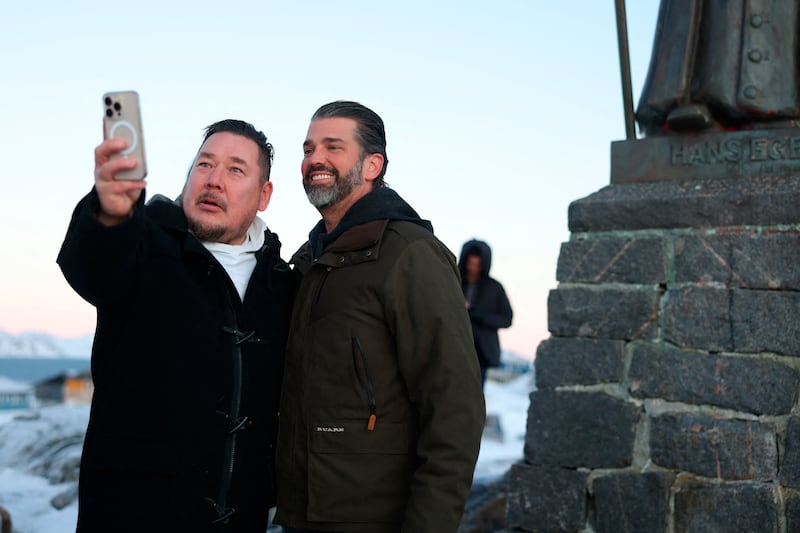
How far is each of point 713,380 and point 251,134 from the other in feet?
6.60

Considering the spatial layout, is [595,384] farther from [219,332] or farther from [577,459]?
[219,332]

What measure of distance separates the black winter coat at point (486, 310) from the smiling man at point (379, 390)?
13.1ft

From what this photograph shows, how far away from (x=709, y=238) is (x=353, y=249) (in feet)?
5.71

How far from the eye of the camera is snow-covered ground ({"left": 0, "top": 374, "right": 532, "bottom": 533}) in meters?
5.07

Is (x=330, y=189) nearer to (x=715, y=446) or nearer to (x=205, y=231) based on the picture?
(x=205, y=231)

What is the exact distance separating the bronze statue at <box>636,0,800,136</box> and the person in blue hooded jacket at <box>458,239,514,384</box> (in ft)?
9.58

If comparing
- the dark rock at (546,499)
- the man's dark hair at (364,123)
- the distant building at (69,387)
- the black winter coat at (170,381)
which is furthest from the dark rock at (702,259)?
the distant building at (69,387)

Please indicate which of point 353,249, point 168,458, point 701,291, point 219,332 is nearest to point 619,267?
point 701,291

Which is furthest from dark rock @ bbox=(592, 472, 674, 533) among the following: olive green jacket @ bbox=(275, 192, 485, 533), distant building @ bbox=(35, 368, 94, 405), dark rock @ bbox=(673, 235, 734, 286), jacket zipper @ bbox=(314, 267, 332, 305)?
distant building @ bbox=(35, 368, 94, 405)

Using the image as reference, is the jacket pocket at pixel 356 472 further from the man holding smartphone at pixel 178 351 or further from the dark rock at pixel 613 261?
the dark rock at pixel 613 261

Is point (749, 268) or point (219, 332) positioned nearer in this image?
point (219, 332)

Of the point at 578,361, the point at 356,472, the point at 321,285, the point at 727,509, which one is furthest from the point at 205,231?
the point at 727,509

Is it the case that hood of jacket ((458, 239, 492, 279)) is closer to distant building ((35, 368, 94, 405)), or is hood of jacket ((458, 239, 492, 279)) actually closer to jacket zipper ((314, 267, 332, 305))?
jacket zipper ((314, 267, 332, 305))

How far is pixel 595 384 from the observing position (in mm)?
3512
